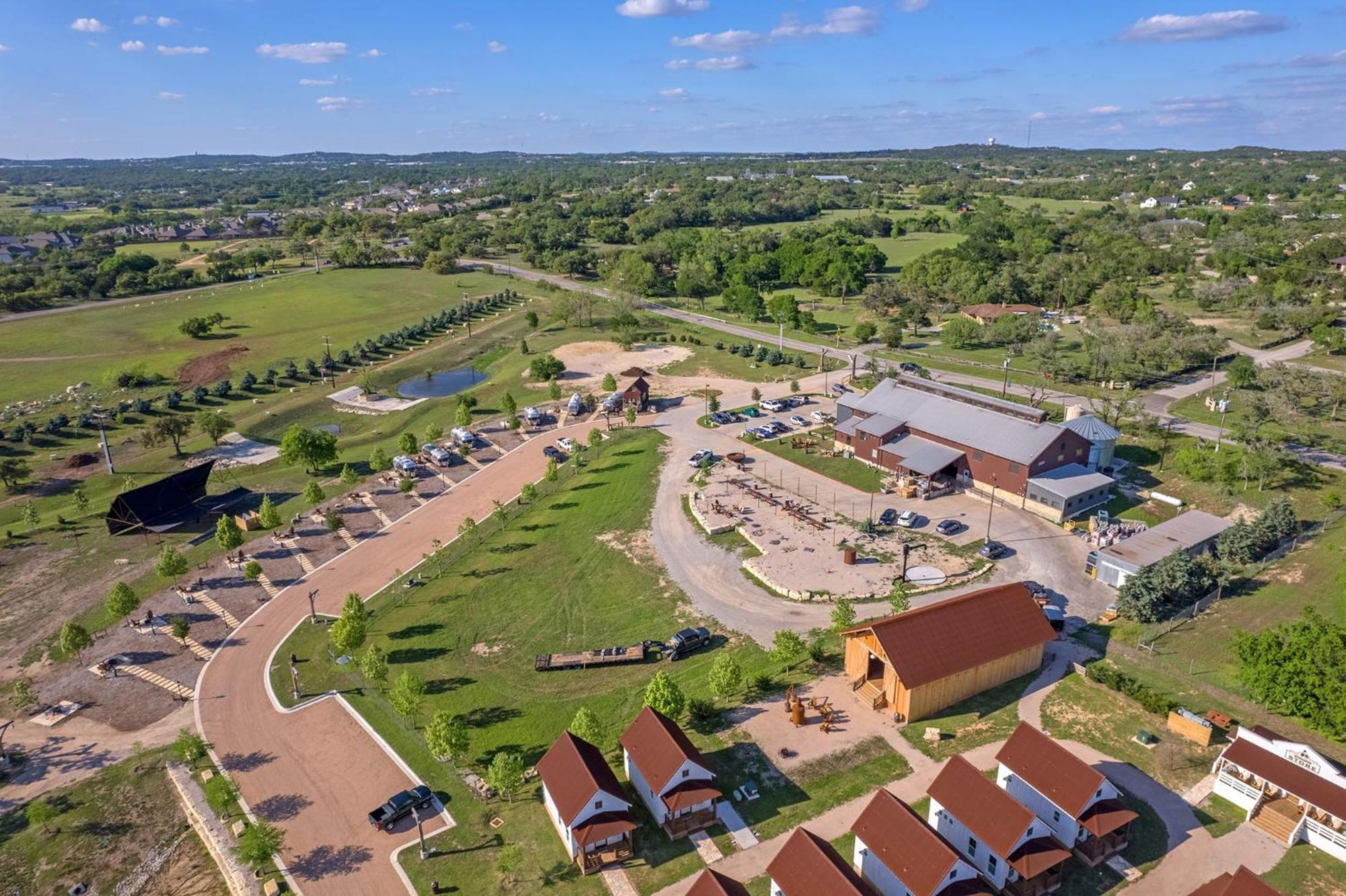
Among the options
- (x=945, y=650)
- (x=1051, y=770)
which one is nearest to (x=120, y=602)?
(x=945, y=650)

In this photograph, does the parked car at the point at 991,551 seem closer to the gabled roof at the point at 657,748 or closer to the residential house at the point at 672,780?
the gabled roof at the point at 657,748

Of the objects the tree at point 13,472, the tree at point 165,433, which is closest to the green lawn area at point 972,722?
the tree at point 165,433

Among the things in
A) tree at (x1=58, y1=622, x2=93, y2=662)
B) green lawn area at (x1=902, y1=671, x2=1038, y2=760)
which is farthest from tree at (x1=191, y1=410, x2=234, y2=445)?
green lawn area at (x1=902, y1=671, x2=1038, y2=760)

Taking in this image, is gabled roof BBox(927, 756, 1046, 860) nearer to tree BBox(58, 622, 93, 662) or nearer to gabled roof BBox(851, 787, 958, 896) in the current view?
gabled roof BBox(851, 787, 958, 896)

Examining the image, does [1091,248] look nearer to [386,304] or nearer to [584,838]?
[386,304]

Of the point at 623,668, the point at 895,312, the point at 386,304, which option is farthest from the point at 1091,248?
the point at 623,668

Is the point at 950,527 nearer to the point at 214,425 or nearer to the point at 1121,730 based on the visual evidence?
the point at 1121,730
